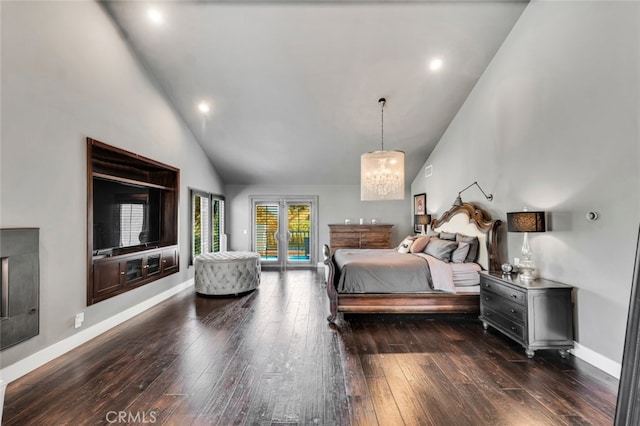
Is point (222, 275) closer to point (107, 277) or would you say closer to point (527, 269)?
point (107, 277)

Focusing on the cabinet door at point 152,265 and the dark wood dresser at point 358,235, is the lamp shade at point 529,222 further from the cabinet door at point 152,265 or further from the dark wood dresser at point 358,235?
the cabinet door at point 152,265

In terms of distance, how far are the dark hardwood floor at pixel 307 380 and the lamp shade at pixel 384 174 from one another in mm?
1962

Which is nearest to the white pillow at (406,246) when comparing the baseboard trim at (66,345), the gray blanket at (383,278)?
the gray blanket at (383,278)

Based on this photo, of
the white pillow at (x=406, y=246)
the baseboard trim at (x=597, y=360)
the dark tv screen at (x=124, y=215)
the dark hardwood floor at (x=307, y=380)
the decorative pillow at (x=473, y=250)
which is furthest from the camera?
the white pillow at (x=406, y=246)

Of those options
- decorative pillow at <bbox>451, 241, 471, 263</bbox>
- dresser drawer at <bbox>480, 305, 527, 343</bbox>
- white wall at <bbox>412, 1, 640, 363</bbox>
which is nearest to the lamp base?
white wall at <bbox>412, 1, 640, 363</bbox>

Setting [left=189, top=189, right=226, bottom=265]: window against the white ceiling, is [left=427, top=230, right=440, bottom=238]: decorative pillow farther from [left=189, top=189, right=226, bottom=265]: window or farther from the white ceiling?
[left=189, top=189, right=226, bottom=265]: window

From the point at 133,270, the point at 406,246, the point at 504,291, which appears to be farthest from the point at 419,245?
the point at 133,270

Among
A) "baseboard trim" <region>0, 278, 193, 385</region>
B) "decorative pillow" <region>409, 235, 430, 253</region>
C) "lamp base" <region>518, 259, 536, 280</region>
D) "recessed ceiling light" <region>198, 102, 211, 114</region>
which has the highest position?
"recessed ceiling light" <region>198, 102, 211, 114</region>

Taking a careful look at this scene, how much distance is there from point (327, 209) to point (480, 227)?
451 centimetres

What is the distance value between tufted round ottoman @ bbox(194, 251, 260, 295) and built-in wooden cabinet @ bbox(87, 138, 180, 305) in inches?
22.1

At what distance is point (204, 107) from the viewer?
204 inches

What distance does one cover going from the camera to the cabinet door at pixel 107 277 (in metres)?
3.41

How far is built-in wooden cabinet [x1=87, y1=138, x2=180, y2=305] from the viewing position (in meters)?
3.45

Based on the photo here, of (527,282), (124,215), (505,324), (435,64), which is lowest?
(505,324)
